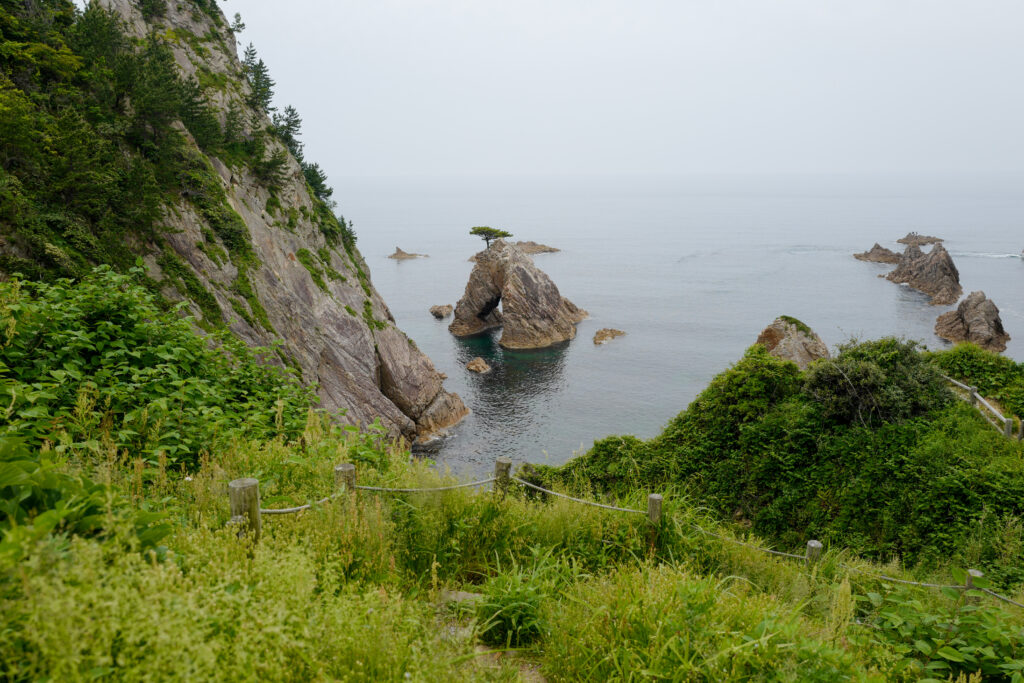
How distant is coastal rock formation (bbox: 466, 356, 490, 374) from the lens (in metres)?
52.5

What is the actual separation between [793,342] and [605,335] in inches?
1121

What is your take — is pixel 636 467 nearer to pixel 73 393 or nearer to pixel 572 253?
pixel 73 393

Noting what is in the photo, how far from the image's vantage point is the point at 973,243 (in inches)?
4791

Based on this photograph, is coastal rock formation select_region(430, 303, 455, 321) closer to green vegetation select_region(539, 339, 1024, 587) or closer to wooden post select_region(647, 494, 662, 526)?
green vegetation select_region(539, 339, 1024, 587)

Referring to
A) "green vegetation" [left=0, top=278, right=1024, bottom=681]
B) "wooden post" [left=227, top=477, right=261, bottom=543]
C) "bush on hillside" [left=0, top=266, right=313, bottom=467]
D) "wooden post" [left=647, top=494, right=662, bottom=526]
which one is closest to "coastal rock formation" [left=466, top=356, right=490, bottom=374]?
"green vegetation" [left=0, top=278, right=1024, bottom=681]

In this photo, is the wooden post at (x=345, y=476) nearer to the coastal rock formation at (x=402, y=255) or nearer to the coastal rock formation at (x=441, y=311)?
the coastal rock formation at (x=441, y=311)

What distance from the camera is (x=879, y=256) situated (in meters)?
102

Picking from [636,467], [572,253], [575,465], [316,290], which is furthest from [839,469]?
[572,253]

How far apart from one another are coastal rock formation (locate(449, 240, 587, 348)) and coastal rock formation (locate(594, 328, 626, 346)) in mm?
3063

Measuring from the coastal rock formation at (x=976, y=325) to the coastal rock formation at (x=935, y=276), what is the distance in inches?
579

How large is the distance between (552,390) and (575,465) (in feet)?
105

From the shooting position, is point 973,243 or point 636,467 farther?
point 973,243

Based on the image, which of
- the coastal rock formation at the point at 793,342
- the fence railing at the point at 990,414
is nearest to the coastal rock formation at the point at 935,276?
the coastal rock formation at the point at 793,342

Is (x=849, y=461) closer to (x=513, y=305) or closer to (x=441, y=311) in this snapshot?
(x=513, y=305)
